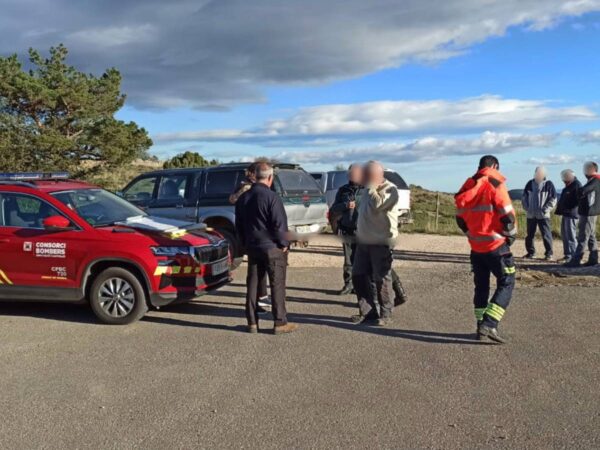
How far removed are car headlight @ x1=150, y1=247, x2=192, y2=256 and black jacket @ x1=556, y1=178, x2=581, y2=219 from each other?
7.66 m

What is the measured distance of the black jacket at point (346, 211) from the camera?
816 cm

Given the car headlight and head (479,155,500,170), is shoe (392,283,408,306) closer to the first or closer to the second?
head (479,155,500,170)

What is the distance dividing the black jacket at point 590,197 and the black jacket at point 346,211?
5116 millimetres

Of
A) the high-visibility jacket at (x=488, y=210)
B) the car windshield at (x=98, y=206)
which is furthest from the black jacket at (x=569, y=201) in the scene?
the car windshield at (x=98, y=206)

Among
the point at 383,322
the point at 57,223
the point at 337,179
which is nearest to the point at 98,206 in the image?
the point at 57,223

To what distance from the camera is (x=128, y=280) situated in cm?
742

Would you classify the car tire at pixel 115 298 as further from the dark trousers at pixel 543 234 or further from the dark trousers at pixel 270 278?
the dark trousers at pixel 543 234

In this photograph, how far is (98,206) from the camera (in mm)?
8250

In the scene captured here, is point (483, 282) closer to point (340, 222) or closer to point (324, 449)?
point (340, 222)

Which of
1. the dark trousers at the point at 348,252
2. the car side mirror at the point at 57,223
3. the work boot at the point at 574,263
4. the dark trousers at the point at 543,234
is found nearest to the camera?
the car side mirror at the point at 57,223

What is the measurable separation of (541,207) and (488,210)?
270 inches

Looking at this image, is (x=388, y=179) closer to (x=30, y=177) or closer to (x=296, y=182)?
→ (x=296, y=182)

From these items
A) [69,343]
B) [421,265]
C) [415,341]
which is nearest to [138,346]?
[69,343]

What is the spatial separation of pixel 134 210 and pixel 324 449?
18.2 ft
